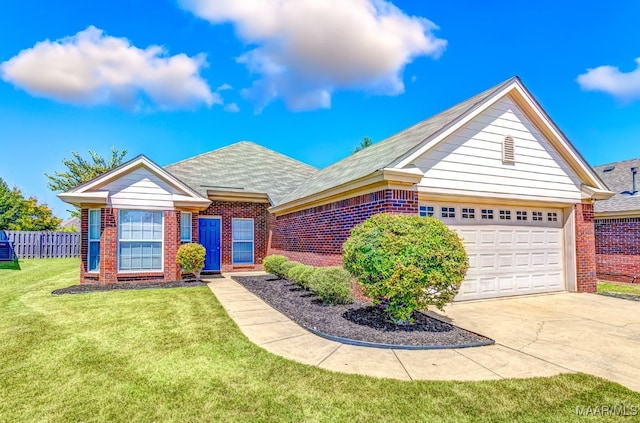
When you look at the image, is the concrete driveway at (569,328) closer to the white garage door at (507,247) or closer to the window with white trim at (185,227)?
the white garage door at (507,247)

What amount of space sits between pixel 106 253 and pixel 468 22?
14183 mm

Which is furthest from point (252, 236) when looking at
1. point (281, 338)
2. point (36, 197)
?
point (36, 197)

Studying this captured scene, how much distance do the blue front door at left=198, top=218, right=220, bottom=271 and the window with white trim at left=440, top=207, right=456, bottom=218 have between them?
950cm

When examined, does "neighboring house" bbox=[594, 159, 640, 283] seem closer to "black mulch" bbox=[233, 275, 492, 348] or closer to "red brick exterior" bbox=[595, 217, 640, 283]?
"red brick exterior" bbox=[595, 217, 640, 283]

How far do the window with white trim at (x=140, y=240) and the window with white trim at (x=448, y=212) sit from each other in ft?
29.4

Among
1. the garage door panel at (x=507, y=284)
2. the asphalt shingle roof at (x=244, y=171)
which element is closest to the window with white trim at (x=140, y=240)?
the asphalt shingle roof at (x=244, y=171)

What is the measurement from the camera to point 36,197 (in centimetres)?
3297

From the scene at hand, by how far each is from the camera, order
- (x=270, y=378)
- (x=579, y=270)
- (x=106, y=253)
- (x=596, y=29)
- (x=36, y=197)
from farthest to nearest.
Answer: (x=36, y=197) < (x=596, y=29) < (x=106, y=253) < (x=579, y=270) < (x=270, y=378)

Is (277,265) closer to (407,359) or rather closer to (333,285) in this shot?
(333,285)

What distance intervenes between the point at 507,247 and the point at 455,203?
2.06 metres

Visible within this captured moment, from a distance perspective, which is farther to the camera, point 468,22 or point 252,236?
point 252,236

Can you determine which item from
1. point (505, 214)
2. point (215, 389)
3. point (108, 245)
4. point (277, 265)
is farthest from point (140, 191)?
point (505, 214)

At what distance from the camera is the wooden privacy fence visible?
20.9 meters

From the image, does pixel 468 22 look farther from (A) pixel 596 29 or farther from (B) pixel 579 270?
(B) pixel 579 270
